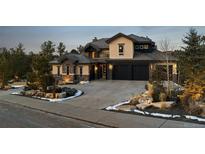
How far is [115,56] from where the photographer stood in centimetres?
2373

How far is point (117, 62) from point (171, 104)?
47.5 ft

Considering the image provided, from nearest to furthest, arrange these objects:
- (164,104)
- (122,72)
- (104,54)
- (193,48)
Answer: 1. (164,104)
2. (193,48)
3. (122,72)
4. (104,54)

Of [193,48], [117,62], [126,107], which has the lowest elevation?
[126,107]

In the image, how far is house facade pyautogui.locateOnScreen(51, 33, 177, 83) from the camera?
2289cm

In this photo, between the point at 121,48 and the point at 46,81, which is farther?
the point at 121,48

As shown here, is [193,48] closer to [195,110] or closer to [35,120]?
[195,110]

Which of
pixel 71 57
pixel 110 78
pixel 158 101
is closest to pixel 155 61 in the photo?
pixel 110 78

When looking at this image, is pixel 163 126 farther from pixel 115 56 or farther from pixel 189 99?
pixel 115 56

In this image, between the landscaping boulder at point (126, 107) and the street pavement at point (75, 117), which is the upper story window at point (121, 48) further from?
the landscaping boulder at point (126, 107)

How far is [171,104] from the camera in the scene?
9.69 m

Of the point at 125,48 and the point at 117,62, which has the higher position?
the point at 125,48

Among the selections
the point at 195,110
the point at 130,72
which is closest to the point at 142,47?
the point at 130,72

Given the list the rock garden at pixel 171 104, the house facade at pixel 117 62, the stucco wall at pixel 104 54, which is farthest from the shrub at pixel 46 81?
the stucco wall at pixel 104 54

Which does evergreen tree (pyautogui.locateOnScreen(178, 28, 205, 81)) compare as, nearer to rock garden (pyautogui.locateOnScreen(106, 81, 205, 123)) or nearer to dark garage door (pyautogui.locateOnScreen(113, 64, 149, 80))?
rock garden (pyautogui.locateOnScreen(106, 81, 205, 123))
